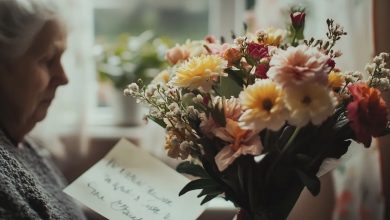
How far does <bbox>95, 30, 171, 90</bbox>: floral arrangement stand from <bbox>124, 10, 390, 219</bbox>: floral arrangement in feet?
3.03

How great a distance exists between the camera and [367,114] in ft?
2.02

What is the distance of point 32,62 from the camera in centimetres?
100

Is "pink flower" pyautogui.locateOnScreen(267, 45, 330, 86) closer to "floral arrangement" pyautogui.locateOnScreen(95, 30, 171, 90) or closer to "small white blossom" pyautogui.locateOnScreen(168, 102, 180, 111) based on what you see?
"small white blossom" pyautogui.locateOnScreen(168, 102, 180, 111)

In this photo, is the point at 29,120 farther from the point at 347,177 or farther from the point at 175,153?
the point at 347,177

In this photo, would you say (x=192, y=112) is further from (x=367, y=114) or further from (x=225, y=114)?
(x=367, y=114)

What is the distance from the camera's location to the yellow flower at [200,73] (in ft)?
2.22

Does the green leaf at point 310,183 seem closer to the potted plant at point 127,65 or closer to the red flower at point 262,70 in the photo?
the red flower at point 262,70

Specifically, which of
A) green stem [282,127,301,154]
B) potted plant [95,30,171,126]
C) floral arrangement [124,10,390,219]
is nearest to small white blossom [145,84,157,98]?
floral arrangement [124,10,390,219]

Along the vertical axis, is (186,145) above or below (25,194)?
above

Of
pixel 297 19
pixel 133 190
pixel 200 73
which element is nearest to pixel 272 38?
pixel 297 19

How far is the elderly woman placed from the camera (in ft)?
3.13

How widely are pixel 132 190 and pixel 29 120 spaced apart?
11.3 inches

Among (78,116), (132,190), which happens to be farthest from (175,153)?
(78,116)

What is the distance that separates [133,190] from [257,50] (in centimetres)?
38
